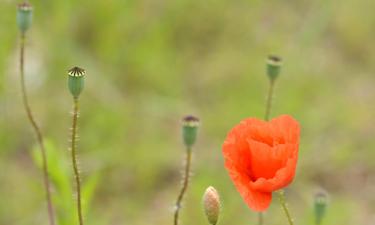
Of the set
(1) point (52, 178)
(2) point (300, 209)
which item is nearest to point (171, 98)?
(2) point (300, 209)

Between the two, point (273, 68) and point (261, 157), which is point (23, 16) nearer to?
point (273, 68)

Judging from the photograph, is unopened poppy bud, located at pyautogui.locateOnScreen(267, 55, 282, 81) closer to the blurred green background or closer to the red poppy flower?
the red poppy flower

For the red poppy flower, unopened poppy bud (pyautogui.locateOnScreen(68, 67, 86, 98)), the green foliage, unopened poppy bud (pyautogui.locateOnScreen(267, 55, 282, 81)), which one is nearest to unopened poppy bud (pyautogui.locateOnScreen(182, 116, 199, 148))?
the red poppy flower

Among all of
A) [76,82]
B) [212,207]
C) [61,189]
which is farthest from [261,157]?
[61,189]

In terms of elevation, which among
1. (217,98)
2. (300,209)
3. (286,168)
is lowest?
(300,209)

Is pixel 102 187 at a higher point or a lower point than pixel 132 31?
lower

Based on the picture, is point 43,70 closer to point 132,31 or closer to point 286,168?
point 132,31

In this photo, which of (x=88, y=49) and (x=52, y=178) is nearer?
(x=52, y=178)
